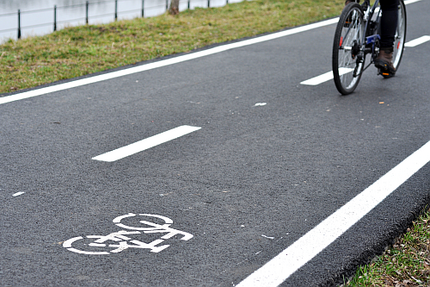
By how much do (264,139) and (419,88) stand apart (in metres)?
2.85

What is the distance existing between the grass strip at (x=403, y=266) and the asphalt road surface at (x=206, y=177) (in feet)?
0.27

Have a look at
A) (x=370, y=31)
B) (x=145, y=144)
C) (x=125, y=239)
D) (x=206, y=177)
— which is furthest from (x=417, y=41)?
(x=125, y=239)

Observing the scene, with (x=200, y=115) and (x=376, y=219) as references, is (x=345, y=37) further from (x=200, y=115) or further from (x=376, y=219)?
(x=376, y=219)

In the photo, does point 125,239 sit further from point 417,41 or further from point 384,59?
point 417,41

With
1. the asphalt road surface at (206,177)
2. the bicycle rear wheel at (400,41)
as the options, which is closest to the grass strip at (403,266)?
the asphalt road surface at (206,177)

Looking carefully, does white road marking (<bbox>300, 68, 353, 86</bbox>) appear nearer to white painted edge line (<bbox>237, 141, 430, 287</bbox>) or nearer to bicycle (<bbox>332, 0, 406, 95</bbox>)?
bicycle (<bbox>332, 0, 406, 95</bbox>)

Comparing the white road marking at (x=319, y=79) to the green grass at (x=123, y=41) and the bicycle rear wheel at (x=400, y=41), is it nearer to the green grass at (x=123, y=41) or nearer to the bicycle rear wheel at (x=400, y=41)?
the bicycle rear wheel at (x=400, y=41)

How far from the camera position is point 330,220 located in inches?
149

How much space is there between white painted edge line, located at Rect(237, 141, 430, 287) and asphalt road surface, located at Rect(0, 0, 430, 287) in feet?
0.04

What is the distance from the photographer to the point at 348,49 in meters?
6.68

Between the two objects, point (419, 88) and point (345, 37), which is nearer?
point (345, 37)

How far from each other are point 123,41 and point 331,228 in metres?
7.10

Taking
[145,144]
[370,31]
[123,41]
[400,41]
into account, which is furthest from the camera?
[123,41]

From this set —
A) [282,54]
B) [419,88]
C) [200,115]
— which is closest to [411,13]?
[282,54]
